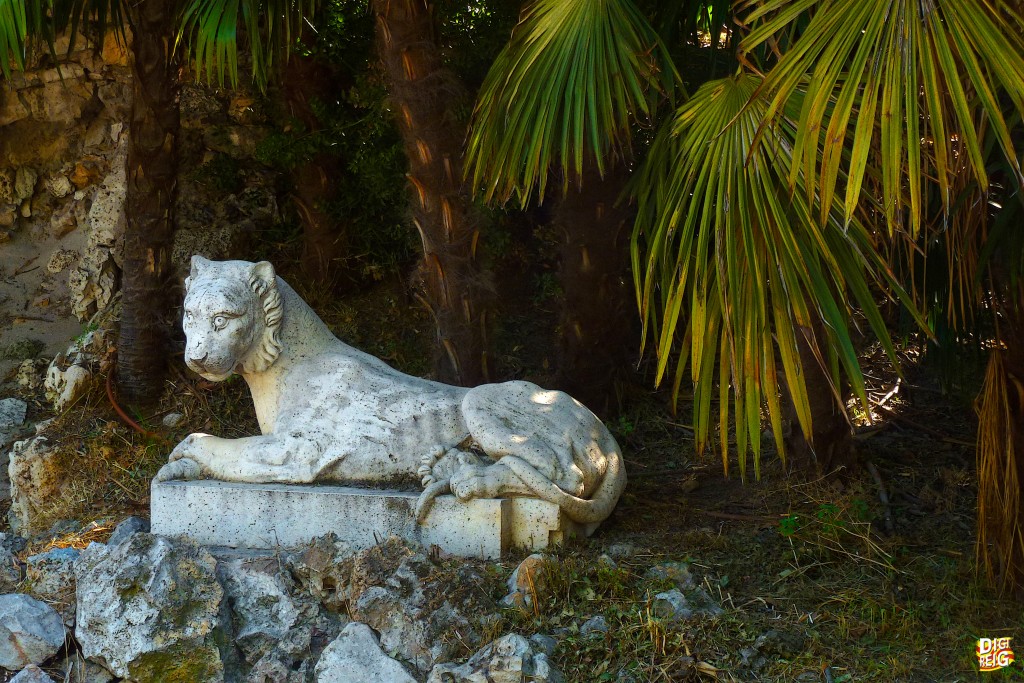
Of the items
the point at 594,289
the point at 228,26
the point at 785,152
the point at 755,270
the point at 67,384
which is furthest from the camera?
the point at 67,384

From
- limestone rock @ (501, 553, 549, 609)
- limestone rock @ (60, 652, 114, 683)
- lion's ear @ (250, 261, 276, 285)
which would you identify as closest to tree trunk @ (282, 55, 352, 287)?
lion's ear @ (250, 261, 276, 285)

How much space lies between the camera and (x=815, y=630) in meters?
4.48

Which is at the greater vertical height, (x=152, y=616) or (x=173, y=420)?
(x=173, y=420)

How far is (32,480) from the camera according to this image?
7.05 m

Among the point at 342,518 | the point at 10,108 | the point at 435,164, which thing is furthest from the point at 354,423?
the point at 10,108

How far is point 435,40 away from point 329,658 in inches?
129

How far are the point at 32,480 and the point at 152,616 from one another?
9.82 ft

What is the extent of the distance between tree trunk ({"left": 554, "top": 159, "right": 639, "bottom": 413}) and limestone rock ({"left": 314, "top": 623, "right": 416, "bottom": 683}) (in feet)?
9.18

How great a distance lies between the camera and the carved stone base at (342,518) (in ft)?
15.9

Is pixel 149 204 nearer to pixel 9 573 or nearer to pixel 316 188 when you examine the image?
pixel 316 188

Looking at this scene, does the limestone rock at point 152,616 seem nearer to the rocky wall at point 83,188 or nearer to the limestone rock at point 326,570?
the limestone rock at point 326,570

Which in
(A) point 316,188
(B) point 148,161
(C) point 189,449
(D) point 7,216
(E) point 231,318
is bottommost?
(C) point 189,449

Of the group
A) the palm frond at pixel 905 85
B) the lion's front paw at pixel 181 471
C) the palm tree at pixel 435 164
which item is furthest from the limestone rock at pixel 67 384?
the palm frond at pixel 905 85

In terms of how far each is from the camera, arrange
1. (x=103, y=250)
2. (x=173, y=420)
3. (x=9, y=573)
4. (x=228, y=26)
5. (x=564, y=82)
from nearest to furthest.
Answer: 1. (x=564, y=82)
2. (x=9, y=573)
3. (x=228, y=26)
4. (x=173, y=420)
5. (x=103, y=250)
